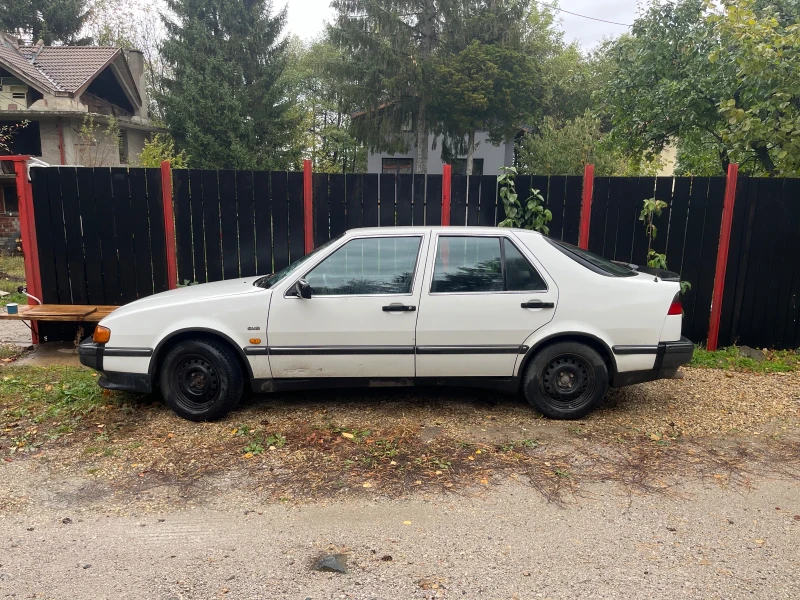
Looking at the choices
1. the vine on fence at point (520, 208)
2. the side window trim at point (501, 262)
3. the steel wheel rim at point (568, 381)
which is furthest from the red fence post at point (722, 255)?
the side window trim at point (501, 262)

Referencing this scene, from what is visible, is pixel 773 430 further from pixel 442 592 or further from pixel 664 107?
pixel 664 107

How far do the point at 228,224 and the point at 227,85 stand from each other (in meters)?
22.1

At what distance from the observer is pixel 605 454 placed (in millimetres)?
4531

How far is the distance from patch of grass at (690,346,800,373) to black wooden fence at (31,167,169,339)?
6485 mm

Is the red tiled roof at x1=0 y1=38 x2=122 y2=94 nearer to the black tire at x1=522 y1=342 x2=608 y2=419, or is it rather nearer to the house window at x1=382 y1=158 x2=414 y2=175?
the house window at x1=382 y1=158 x2=414 y2=175

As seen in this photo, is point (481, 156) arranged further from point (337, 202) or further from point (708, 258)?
point (337, 202)

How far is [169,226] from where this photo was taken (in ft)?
24.0

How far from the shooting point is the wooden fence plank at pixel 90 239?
726 cm

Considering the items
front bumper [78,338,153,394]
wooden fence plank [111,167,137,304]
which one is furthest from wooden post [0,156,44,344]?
front bumper [78,338,153,394]

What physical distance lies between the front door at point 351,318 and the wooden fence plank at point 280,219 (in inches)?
98.9

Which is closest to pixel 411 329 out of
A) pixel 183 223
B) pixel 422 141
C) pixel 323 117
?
pixel 183 223

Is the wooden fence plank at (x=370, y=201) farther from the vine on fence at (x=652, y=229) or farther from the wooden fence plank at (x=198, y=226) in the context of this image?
the vine on fence at (x=652, y=229)

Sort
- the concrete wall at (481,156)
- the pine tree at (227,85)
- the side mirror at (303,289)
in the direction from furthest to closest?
1. the concrete wall at (481,156)
2. the pine tree at (227,85)
3. the side mirror at (303,289)

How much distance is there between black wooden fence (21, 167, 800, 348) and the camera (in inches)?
286
